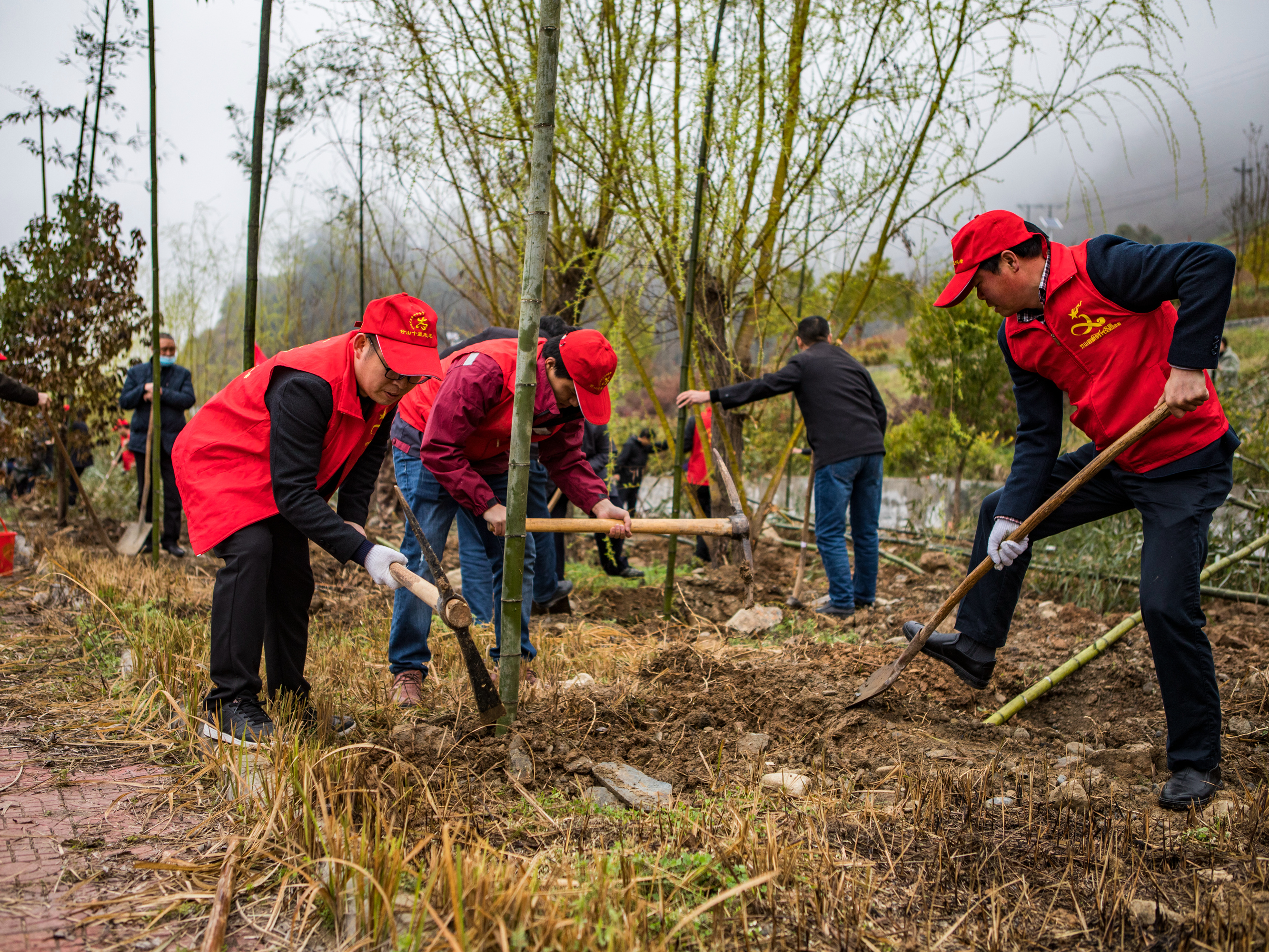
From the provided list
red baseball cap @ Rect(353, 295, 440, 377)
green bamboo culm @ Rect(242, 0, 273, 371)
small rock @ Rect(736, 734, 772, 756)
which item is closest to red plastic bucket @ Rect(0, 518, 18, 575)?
green bamboo culm @ Rect(242, 0, 273, 371)

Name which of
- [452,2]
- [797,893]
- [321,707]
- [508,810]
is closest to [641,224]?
[452,2]

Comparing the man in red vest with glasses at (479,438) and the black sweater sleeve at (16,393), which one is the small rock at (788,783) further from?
the black sweater sleeve at (16,393)

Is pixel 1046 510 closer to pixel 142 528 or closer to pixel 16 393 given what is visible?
pixel 16 393

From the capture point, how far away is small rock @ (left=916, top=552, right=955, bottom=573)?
19.7ft

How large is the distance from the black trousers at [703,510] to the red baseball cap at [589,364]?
3.04 m

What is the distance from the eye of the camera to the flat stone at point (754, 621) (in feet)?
14.5

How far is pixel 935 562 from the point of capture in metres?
6.04

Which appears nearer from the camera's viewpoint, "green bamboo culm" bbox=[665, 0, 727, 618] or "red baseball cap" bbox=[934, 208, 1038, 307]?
"red baseball cap" bbox=[934, 208, 1038, 307]

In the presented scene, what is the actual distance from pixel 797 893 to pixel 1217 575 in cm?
413

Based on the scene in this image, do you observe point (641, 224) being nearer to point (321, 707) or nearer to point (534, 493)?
point (534, 493)

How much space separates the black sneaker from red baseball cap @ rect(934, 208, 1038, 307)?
A: 235cm

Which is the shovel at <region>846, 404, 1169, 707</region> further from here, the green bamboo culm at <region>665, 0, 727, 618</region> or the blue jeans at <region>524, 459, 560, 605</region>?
the blue jeans at <region>524, 459, 560, 605</region>

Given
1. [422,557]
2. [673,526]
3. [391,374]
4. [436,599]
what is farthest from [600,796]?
[422,557]

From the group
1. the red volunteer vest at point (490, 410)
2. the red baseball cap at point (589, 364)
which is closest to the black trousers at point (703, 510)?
the red volunteer vest at point (490, 410)
